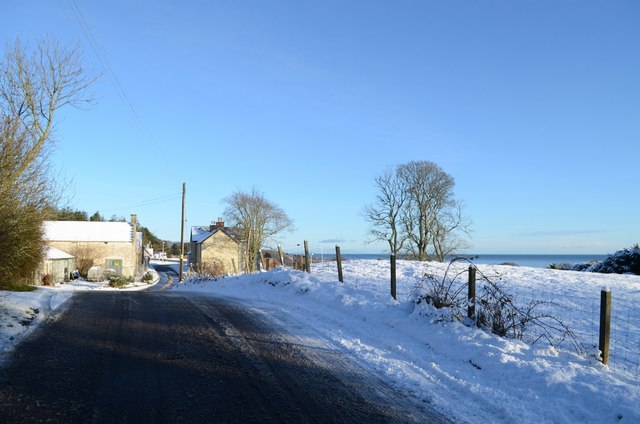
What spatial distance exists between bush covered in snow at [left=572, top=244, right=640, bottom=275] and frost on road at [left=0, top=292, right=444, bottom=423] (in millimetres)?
24806

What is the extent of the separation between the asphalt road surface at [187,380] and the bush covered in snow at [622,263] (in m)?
24.8

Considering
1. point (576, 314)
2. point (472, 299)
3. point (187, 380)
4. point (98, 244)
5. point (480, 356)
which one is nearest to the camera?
point (187, 380)

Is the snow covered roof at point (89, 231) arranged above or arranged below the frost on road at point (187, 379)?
above

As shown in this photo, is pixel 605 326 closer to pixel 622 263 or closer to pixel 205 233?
pixel 622 263

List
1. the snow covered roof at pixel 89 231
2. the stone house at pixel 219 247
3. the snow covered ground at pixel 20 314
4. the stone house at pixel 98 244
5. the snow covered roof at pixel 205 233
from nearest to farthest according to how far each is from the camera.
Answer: the snow covered ground at pixel 20 314, the stone house at pixel 98 244, the snow covered roof at pixel 89 231, the stone house at pixel 219 247, the snow covered roof at pixel 205 233

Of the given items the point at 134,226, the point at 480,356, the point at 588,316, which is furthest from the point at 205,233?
the point at 480,356

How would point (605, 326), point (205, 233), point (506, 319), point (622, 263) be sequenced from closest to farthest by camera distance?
1. point (605, 326)
2. point (506, 319)
3. point (622, 263)
4. point (205, 233)

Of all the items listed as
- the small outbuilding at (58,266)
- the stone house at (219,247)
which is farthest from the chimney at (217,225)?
the small outbuilding at (58,266)

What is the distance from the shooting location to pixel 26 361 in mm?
6508

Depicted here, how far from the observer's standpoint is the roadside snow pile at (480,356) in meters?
5.29

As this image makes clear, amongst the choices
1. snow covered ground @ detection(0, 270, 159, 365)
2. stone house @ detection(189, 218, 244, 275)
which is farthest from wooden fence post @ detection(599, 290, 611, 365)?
stone house @ detection(189, 218, 244, 275)

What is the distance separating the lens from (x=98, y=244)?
56.4 metres

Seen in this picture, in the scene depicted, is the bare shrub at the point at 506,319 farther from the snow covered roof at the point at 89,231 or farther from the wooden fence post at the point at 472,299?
the snow covered roof at the point at 89,231

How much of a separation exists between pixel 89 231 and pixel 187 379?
191 ft
